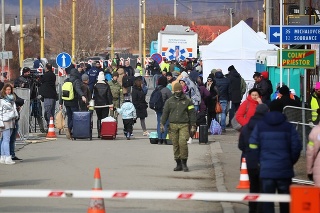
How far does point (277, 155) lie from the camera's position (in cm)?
1177

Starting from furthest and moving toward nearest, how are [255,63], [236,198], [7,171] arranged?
[255,63]
[7,171]
[236,198]

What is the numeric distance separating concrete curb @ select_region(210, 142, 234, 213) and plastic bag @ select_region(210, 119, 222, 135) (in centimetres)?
274

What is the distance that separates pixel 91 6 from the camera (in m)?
97.4

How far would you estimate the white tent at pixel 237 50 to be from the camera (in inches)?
1538

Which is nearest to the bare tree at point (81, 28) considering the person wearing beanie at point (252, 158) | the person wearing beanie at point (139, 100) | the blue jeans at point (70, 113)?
the person wearing beanie at point (139, 100)

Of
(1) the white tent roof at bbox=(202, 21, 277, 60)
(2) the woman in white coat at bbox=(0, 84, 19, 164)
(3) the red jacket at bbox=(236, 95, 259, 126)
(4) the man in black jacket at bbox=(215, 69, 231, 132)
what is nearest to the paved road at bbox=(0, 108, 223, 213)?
(2) the woman in white coat at bbox=(0, 84, 19, 164)

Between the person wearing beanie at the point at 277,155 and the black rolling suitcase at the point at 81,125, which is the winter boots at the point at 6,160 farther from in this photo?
the person wearing beanie at the point at 277,155

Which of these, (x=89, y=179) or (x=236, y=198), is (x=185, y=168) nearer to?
(x=89, y=179)

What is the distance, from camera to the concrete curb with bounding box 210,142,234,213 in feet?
47.7

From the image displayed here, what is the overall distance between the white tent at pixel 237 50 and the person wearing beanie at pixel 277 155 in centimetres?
2713

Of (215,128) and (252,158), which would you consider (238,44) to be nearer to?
(215,128)

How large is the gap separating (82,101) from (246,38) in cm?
A: 1406

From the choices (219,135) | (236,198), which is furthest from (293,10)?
(236,198)

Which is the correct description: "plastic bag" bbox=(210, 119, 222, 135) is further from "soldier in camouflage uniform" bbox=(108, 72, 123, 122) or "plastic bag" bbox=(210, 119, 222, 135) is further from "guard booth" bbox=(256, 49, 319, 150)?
"soldier in camouflage uniform" bbox=(108, 72, 123, 122)
